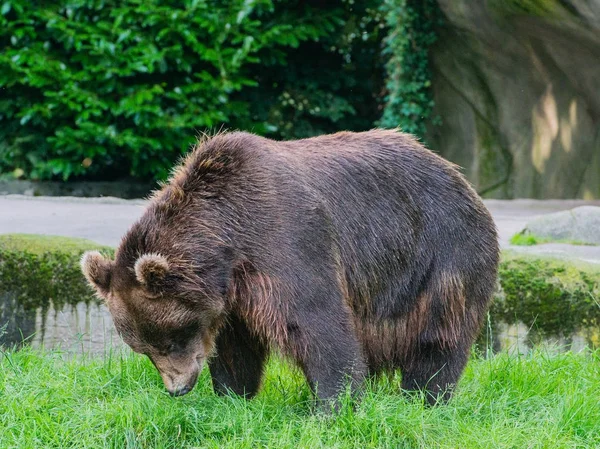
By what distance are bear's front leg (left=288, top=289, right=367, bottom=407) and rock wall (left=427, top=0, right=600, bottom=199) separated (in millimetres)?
7219

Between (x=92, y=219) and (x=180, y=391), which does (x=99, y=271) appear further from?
(x=92, y=219)

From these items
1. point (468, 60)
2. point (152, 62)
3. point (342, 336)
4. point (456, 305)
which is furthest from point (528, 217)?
point (342, 336)

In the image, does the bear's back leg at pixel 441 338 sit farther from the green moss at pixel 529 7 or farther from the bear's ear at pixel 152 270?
the green moss at pixel 529 7

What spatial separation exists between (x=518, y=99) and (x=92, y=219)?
6554 millimetres

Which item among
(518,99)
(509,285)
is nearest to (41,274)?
(509,285)

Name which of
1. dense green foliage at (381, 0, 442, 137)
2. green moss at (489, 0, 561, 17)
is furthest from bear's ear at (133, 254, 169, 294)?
dense green foliage at (381, 0, 442, 137)

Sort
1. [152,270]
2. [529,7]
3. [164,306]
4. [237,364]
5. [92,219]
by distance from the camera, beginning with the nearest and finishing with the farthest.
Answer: [152,270]
[164,306]
[237,364]
[92,219]
[529,7]

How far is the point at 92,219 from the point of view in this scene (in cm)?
793

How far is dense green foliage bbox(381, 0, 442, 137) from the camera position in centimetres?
1230

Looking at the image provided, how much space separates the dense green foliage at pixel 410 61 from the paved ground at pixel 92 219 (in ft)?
7.51

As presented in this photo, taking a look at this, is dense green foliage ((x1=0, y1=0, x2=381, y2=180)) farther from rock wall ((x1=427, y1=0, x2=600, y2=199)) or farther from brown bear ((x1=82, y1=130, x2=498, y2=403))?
brown bear ((x1=82, y1=130, x2=498, y2=403))

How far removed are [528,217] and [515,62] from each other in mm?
2766

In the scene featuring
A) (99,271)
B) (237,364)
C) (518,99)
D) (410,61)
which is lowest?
(237,364)

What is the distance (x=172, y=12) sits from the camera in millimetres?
11328
